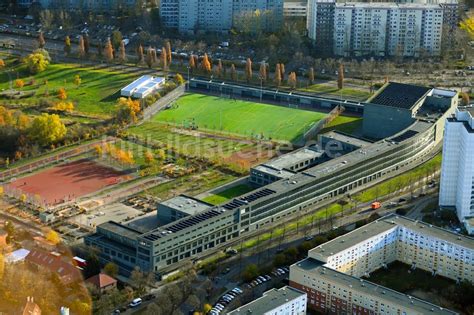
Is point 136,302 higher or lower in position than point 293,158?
lower

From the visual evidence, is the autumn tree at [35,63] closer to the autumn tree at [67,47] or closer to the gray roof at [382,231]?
the autumn tree at [67,47]

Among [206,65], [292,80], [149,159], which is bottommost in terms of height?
[149,159]

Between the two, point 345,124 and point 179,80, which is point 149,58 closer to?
point 179,80

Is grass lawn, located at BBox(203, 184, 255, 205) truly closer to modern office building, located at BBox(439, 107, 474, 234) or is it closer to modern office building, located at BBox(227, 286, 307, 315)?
modern office building, located at BBox(439, 107, 474, 234)

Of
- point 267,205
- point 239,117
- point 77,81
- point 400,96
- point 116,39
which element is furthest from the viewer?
point 116,39

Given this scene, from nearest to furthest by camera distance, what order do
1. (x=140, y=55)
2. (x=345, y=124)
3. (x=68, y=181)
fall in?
(x=68, y=181)
(x=345, y=124)
(x=140, y=55)

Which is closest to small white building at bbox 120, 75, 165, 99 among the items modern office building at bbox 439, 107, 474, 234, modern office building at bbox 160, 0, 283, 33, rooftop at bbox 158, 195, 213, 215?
modern office building at bbox 160, 0, 283, 33

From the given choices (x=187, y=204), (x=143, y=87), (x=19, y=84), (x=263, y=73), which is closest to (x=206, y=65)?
(x=263, y=73)
